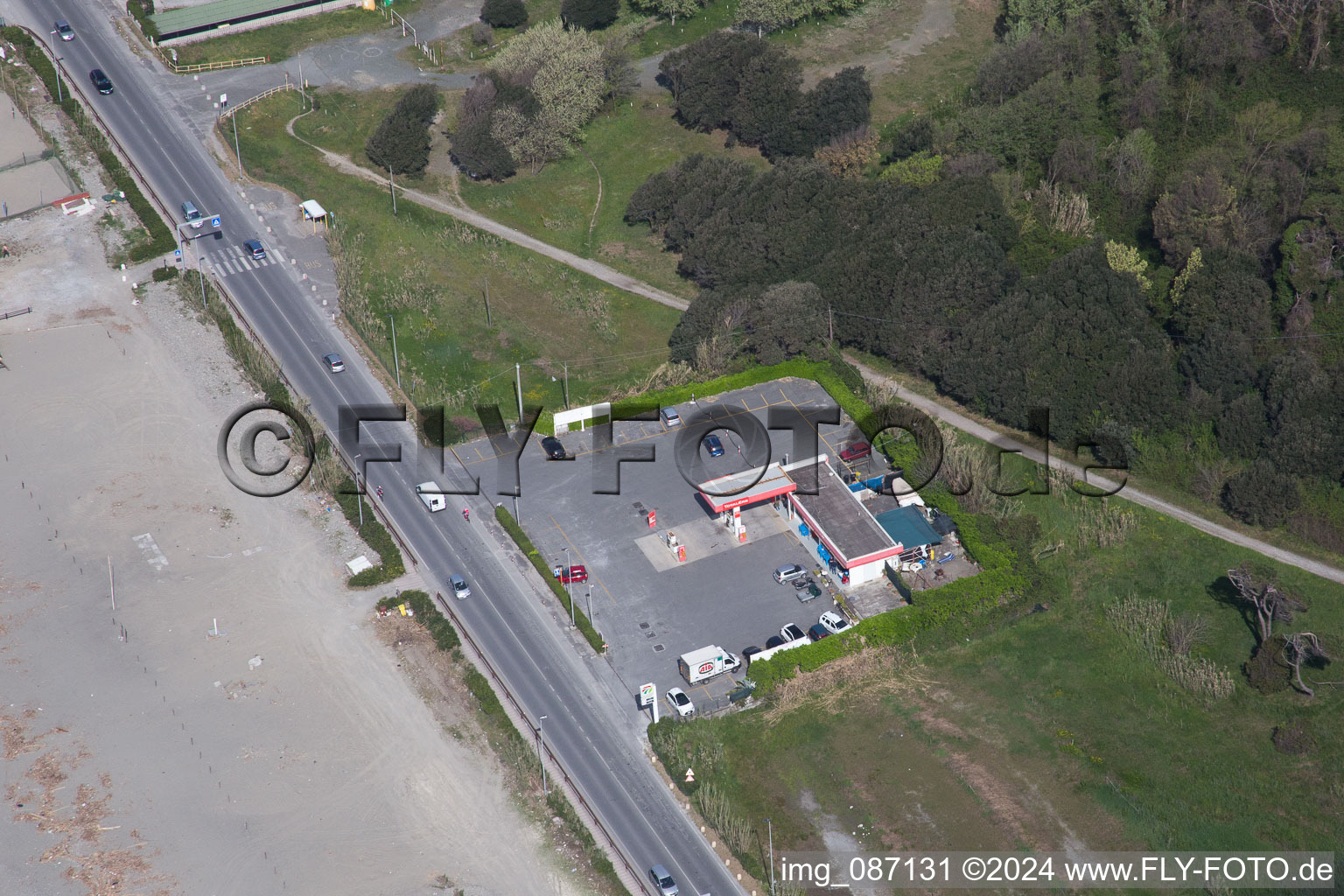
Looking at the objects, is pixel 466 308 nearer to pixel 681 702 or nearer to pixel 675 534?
pixel 675 534

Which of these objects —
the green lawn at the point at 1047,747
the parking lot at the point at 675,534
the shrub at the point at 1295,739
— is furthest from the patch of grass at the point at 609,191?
the shrub at the point at 1295,739

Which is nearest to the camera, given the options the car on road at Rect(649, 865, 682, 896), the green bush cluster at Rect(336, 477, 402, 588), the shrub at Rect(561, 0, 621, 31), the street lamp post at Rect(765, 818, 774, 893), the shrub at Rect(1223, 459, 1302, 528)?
the car on road at Rect(649, 865, 682, 896)

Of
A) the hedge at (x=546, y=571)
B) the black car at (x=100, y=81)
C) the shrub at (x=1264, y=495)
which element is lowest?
the hedge at (x=546, y=571)

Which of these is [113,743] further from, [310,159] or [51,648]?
[310,159]

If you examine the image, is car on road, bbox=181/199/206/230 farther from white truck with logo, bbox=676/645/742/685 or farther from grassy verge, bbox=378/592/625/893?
white truck with logo, bbox=676/645/742/685

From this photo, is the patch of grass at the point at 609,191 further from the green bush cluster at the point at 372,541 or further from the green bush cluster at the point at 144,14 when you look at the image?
the green bush cluster at the point at 144,14

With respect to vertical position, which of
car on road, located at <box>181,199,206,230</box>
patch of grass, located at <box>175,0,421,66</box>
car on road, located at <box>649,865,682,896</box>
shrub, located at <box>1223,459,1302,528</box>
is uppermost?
patch of grass, located at <box>175,0,421,66</box>

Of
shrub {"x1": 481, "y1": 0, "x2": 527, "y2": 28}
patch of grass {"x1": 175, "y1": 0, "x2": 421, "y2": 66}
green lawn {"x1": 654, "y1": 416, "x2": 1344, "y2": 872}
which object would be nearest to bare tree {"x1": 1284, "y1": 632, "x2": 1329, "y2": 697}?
green lawn {"x1": 654, "y1": 416, "x2": 1344, "y2": 872}
